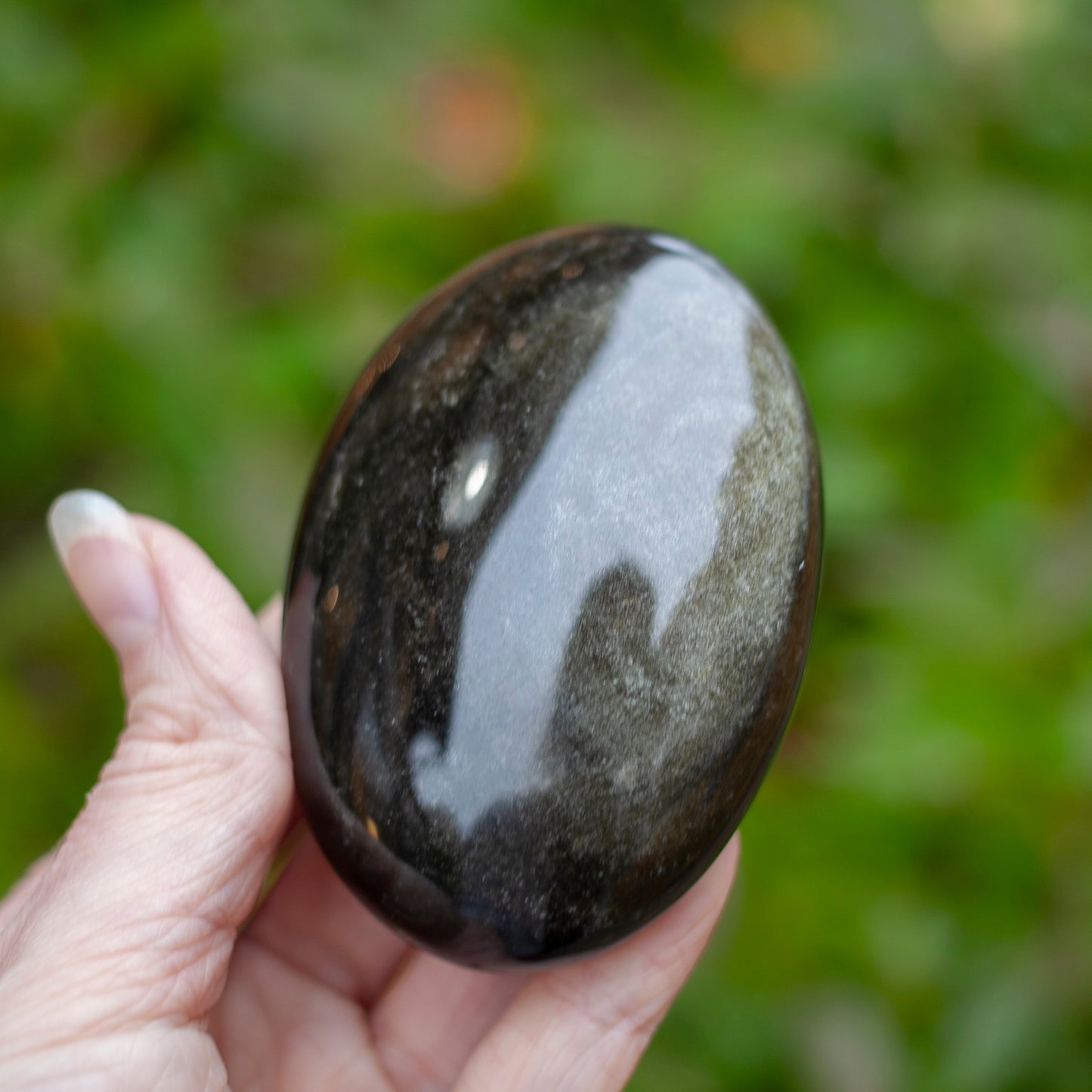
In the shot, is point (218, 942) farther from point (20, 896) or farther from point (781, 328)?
point (781, 328)

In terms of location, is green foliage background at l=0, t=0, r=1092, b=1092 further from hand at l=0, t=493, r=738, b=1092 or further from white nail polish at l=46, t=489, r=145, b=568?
white nail polish at l=46, t=489, r=145, b=568

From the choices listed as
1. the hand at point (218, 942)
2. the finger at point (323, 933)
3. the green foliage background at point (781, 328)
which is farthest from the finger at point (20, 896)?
the green foliage background at point (781, 328)

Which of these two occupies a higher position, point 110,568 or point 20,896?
point 110,568

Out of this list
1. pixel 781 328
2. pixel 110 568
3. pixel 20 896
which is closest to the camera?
pixel 110 568

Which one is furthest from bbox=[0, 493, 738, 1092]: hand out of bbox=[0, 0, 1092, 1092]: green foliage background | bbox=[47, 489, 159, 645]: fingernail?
bbox=[0, 0, 1092, 1092]: green foliage background

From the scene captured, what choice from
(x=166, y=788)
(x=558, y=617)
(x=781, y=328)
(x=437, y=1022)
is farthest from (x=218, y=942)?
(x=781, y=328)

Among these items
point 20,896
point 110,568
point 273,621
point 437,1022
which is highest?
point 110,568

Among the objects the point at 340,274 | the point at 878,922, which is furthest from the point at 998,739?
the point at 340,274

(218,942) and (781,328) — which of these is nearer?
(218,942)
